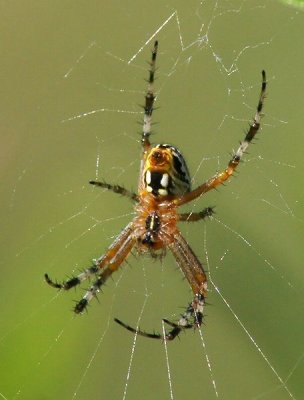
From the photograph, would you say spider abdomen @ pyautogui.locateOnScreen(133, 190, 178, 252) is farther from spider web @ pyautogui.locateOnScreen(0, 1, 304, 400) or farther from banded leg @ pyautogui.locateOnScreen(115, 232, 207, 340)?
spider web @ pyautogui.locateOnScreen(0, 1, 304, 400)

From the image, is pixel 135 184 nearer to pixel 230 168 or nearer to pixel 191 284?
pixel 191 284

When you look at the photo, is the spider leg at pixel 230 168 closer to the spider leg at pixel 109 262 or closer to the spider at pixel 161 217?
the spider at pixel 161 217

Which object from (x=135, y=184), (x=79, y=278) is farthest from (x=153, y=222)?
(x=135, y=184)

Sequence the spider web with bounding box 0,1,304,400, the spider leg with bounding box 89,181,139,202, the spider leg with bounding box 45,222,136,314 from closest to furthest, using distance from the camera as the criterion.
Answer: the spider web with bounding box 0,1,304,400, the spider leg with bounding box 89,181,139,202, the spider leg with bounding box 45,222,136,314

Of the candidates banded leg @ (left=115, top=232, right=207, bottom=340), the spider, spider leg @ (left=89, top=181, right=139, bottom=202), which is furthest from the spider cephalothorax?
banded leg @ (left=115, top=232, right=207, bottom=340)

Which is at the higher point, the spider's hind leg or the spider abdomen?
the spider abdomen

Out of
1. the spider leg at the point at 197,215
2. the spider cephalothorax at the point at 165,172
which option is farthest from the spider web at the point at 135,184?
the spider cephalothorax at the point at 165,172

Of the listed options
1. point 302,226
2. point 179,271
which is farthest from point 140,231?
point 302,226
